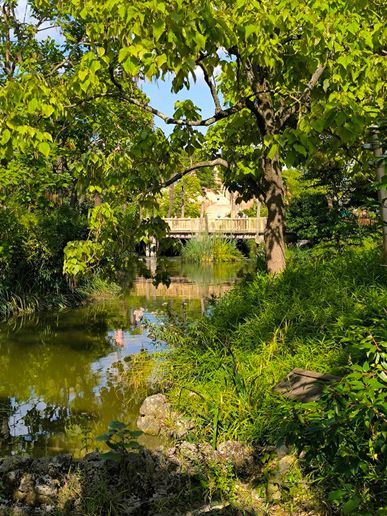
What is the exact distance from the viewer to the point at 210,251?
2641cm

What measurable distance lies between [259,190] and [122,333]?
4.85 m

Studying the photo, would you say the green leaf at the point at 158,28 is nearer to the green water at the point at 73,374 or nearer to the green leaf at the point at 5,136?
the green leaf at the point at 5,136

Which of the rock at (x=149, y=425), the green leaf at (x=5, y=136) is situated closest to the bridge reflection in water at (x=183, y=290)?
the rock at (x=149, y=425)

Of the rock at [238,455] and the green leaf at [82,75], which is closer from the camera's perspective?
the rock at [238,455]

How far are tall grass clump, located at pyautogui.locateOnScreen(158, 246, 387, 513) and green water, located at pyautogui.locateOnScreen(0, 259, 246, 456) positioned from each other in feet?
2.85

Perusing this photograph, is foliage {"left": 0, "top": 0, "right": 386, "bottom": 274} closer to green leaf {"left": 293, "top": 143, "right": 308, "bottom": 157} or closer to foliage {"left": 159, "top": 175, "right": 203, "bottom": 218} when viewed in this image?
green leaf {"left": 293, "top": 143, "right": 308, "bottom": 157}

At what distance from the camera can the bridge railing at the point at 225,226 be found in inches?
1075

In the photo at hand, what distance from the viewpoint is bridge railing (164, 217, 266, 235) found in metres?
27.3

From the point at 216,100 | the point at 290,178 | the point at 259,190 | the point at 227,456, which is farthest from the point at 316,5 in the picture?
the point at 290,178


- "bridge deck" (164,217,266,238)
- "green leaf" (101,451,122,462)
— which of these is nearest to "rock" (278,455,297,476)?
"green leaf" (101,451,122,462)

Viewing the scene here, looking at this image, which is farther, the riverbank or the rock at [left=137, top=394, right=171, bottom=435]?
the rock at [left=137, top=394, right=171, bottom=435]

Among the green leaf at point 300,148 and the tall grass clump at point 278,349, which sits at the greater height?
the green leaf at point 300,148

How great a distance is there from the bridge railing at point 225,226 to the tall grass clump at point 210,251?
94 centimetres

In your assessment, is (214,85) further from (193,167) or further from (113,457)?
(113,457)
